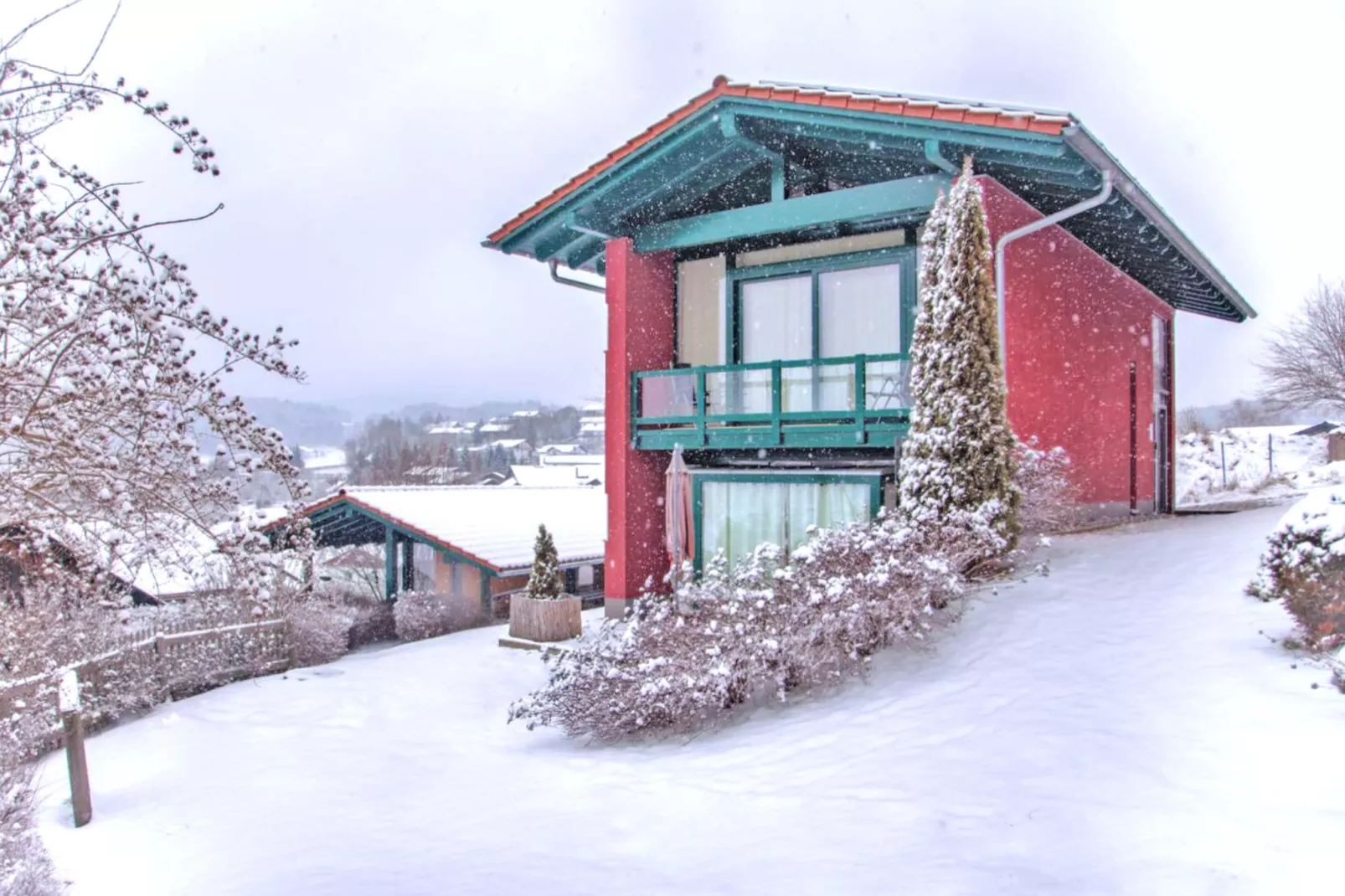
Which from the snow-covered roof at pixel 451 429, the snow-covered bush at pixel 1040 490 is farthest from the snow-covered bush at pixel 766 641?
the snow-covered roof at pixel 451 429

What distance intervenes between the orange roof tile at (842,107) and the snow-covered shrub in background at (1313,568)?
4.77 metres

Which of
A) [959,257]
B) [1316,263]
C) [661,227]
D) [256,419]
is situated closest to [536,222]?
[661,227]

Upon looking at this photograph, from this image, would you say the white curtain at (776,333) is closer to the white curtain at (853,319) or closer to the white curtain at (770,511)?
the white curtain at (853,319)

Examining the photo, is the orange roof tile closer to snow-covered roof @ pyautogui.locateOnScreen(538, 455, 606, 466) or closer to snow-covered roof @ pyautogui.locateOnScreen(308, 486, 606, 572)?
snow-covered roof @ pyautogui.locateOnScreen(308, 486, 606, 572)

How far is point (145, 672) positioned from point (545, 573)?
563 centimetres

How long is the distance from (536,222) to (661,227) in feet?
6.99

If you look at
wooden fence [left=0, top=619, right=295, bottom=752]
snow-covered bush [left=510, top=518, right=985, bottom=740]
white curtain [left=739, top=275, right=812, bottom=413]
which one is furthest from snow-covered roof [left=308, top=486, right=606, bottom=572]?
snow-covered bush [left=510, top=518, right=985, bottom=740]

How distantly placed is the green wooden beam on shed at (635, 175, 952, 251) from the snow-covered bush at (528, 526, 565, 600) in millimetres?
4849

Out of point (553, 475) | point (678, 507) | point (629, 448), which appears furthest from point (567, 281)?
point (553, 475)

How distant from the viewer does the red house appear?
36.2 feet

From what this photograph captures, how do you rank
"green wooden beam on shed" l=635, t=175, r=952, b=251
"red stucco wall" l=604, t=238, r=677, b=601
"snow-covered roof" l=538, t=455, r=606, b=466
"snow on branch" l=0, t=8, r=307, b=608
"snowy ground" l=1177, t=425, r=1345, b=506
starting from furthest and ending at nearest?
"snow-covered roof" l=538, t=455, r=606, b=466
"snowy ground" l=1177, t=425, r=1345, b=506
"red stucco wall" l=604, t=238, r=677, b=601
"green wooden beam on shed" l=635, t=175, r=952, b=251
"snow on branch" l=0, t=8, r=307, b=608

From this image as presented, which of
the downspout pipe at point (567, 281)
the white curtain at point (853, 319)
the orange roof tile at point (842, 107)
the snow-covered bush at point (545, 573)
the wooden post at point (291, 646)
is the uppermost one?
the orange roof tile at point (842, 107)

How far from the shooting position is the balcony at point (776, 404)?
1124cm

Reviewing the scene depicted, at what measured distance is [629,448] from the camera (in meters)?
13.3
